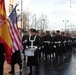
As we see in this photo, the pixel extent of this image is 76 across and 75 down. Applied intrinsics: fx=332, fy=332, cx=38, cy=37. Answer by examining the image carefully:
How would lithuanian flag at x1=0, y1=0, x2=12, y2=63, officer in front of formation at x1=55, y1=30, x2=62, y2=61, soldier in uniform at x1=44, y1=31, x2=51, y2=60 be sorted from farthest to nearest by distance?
officer in front of formation at x1=55, y1=30, x2=62, y2=61
soldier in uniform at x1=44, y1=31, x2=51, y2=60
lithuanian flag at x1=0, y1=0, x2=12, y2=63

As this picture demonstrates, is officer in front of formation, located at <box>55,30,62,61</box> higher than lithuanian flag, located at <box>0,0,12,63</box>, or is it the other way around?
lithuanian flag, located at <box>0,0,12,63</box>

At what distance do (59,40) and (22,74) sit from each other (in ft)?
27.4

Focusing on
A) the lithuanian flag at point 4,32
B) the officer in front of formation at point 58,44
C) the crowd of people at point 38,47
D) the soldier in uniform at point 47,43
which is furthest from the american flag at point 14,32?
the officer in front of formation at point 58,44

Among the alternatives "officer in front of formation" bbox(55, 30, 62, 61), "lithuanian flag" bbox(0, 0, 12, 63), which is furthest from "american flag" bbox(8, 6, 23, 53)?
"officer in front of formation" bbox(55, 30, 62, 61)

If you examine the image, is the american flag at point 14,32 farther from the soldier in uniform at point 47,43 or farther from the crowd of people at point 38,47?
the soldier in uniform at point 47,43

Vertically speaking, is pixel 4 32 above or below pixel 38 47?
above

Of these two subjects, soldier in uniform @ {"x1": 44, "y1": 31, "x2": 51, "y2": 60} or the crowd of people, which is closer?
the crowd of people

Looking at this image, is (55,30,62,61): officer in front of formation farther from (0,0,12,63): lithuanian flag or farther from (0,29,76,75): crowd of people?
(0,0,12,63): lithuanian flag

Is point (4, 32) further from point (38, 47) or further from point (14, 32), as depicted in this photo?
point (38, 47)

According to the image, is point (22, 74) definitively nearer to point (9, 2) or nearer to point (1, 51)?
point (1, 51)

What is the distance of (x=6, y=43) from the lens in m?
9.95

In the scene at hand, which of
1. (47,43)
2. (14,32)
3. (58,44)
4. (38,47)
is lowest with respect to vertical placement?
(58,44)

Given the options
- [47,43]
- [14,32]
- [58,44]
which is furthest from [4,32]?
[58,44]

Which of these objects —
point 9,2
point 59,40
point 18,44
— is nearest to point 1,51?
point 18,44
